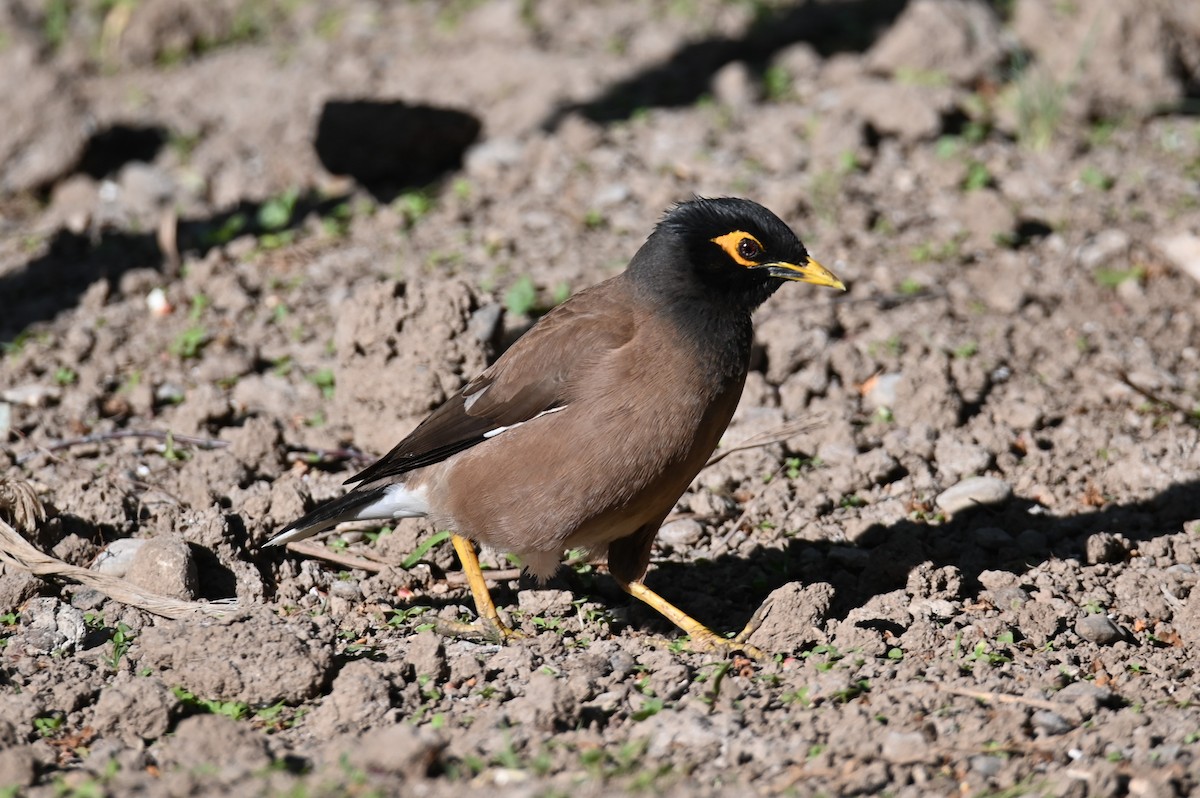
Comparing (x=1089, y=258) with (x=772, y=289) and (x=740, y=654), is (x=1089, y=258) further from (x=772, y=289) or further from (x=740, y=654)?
(x=740, y=654)

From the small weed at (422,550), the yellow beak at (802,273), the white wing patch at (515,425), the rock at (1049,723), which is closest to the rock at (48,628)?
the small weed at (422,550)

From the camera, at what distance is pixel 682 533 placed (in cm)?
655

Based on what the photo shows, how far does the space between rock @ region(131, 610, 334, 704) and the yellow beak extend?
2.32 metres

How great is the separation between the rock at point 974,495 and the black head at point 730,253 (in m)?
1.47

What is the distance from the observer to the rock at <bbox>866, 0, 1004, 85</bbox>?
10.4 meters

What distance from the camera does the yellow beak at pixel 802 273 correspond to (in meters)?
5.71

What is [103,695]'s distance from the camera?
Result: 4.63 m

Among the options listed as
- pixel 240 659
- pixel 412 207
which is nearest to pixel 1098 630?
pixel 240 659

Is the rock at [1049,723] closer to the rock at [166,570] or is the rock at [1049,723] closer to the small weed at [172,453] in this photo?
the rock at [166,570]

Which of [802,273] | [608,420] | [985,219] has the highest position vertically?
[802,273]

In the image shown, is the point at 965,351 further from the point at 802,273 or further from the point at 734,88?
the point at 734,88

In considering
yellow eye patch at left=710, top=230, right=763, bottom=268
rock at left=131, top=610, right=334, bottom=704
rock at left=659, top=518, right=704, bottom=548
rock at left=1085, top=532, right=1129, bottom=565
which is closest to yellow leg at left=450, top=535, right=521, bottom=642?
rock at left=131, top=610, right=334, bottom=704

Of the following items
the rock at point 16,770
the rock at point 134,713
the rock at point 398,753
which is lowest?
the rock at point 134,713

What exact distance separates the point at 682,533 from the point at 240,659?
7.74 ft
